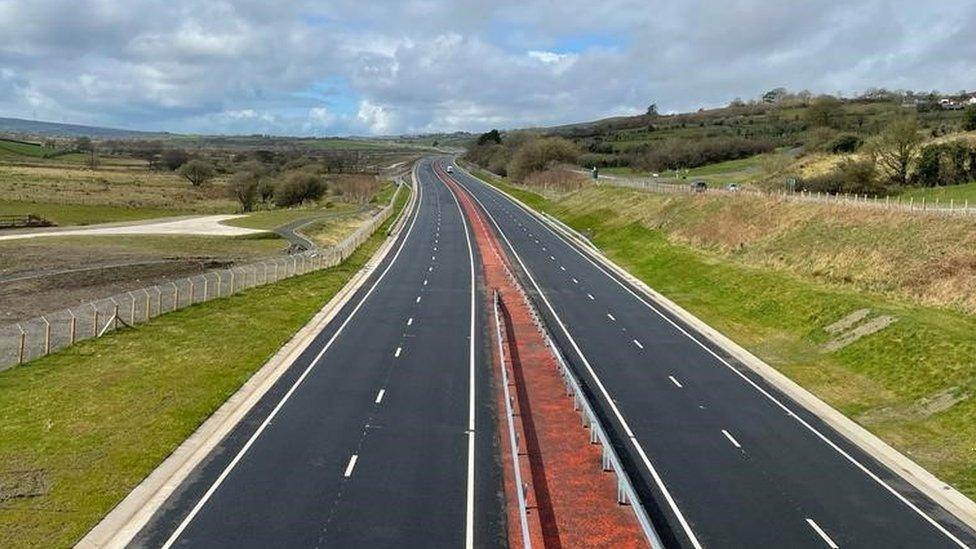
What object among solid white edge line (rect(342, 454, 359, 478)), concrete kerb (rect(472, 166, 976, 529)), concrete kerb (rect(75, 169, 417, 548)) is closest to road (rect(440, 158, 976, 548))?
concrete kerb (rect(472, 166, 976, 529))

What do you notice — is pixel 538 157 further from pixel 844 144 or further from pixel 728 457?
pixel 728 457

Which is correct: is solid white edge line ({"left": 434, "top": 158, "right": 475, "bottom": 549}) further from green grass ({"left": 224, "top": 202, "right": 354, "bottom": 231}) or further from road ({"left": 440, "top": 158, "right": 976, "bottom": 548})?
green grass ({"left": 224, "top": 202, "right": 354, "bottom": 231})

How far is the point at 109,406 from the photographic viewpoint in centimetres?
2417

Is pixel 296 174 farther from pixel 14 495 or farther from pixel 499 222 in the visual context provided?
pixel 14 495

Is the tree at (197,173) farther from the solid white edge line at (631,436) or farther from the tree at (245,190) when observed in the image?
the solid white edge line at (631,436)

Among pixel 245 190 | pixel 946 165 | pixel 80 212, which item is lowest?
pixel 80 212

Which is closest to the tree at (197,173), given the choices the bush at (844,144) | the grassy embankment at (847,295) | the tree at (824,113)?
the grassy embankment at (847,295)

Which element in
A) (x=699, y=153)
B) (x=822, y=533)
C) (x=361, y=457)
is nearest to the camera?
(x=822, y=533)

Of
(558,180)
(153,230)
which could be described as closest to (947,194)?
(558,180)

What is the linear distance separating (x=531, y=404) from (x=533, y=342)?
30.1 ft

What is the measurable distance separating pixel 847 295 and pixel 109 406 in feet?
106

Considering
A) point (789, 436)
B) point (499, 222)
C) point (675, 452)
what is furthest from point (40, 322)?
point (499, 222)

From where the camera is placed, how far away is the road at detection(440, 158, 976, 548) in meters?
17.6

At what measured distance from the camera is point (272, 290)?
4519cm
